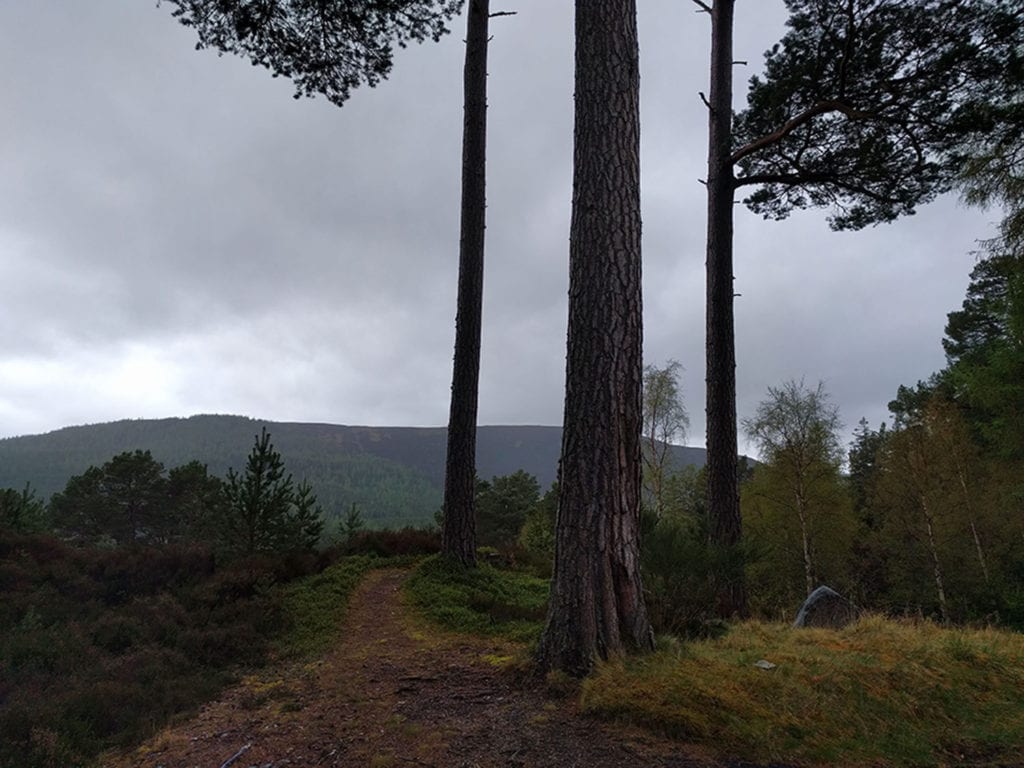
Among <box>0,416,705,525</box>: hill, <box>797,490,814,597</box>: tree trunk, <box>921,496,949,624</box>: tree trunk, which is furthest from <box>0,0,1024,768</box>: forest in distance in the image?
Answer: <box>0,416,705,525</box>: hill

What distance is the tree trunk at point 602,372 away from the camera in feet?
12.3

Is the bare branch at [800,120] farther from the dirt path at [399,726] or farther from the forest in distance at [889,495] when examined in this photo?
the dirt path at [399,726]

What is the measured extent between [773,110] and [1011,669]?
7.22 m

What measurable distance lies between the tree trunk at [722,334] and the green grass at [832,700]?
9.65 ft

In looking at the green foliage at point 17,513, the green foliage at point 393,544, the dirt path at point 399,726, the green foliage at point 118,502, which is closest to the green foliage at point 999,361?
the dirt path at point 399,726

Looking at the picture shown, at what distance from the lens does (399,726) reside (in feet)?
10.2

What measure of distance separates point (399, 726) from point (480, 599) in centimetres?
396

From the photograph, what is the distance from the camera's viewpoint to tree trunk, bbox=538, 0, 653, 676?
3.76 metres

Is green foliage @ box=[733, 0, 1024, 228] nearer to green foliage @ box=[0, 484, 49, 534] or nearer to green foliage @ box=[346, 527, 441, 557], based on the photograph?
green foliage @ box=[346, 527, 441, 557]

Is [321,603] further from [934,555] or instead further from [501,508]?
[501,508]

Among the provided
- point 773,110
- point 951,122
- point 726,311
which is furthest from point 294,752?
point 951,122

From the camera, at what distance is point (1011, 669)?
12.2ft

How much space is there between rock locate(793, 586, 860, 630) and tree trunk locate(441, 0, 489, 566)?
16.1 ft

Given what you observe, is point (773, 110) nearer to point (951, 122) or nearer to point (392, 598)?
point (951, 122)
